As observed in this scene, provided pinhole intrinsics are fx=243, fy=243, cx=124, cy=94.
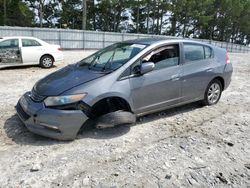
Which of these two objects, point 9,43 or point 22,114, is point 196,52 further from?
point 9,43

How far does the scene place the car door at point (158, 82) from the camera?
4.10 m

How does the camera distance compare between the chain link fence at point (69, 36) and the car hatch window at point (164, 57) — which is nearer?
the car hatch window at point (164, 57)

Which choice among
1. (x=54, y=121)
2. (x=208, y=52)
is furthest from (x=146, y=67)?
(x=208, y=52)

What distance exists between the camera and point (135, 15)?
143 feet

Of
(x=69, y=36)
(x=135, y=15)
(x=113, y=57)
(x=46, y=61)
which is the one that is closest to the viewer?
(x=113, y=57)

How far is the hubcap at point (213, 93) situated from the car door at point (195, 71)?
264 mm

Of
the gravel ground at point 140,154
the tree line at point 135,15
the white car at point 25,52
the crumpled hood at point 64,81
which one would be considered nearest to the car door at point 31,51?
the white car at point 25,52

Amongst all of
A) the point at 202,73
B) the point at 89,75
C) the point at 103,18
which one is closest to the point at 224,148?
the point at 202,73

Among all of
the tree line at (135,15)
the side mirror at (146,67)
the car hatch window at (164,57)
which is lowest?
the side mirror at (146,67)

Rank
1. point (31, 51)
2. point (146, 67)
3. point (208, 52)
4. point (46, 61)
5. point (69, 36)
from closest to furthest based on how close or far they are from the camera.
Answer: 1. point (146, 67)
2. point (208, 52)
3. point (31, 51)
4. point (46, 61)
5. point (69, 36)

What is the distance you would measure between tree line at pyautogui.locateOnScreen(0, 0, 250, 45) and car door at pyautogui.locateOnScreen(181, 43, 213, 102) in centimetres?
3251

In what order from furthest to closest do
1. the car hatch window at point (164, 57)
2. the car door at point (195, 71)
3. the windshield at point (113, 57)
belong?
the car door at point (195, 71) → the car hatch window at point (164, 57) → the windshield at point (113, 57)

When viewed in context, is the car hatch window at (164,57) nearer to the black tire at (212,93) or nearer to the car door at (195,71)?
the car door at (195,71)

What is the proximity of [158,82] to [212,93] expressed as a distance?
1767 mm
